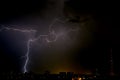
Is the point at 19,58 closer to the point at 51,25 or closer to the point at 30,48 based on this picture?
the point at 30,48

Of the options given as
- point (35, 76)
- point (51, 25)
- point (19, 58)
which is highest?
point (51, 25)

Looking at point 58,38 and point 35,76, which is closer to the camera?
point 35,76

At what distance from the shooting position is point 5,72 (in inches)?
727

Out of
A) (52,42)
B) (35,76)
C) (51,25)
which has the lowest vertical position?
(35,76)

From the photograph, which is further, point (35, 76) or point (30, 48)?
point (30, 48)

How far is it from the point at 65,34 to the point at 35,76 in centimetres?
434

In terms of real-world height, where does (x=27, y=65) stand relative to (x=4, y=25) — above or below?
below

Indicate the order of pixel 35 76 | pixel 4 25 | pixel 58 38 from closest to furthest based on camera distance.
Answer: pixel 35 76 → pixel 4 25 → pixel 58 38

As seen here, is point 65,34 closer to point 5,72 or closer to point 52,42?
point 52,42

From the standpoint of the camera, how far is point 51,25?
19641 millimetres

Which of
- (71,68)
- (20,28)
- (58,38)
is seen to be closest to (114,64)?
(71,68)

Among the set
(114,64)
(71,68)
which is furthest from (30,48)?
(114,64)

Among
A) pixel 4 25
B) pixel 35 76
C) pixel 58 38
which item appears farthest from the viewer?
pixel 58 38

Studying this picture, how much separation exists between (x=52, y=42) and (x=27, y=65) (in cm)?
261
